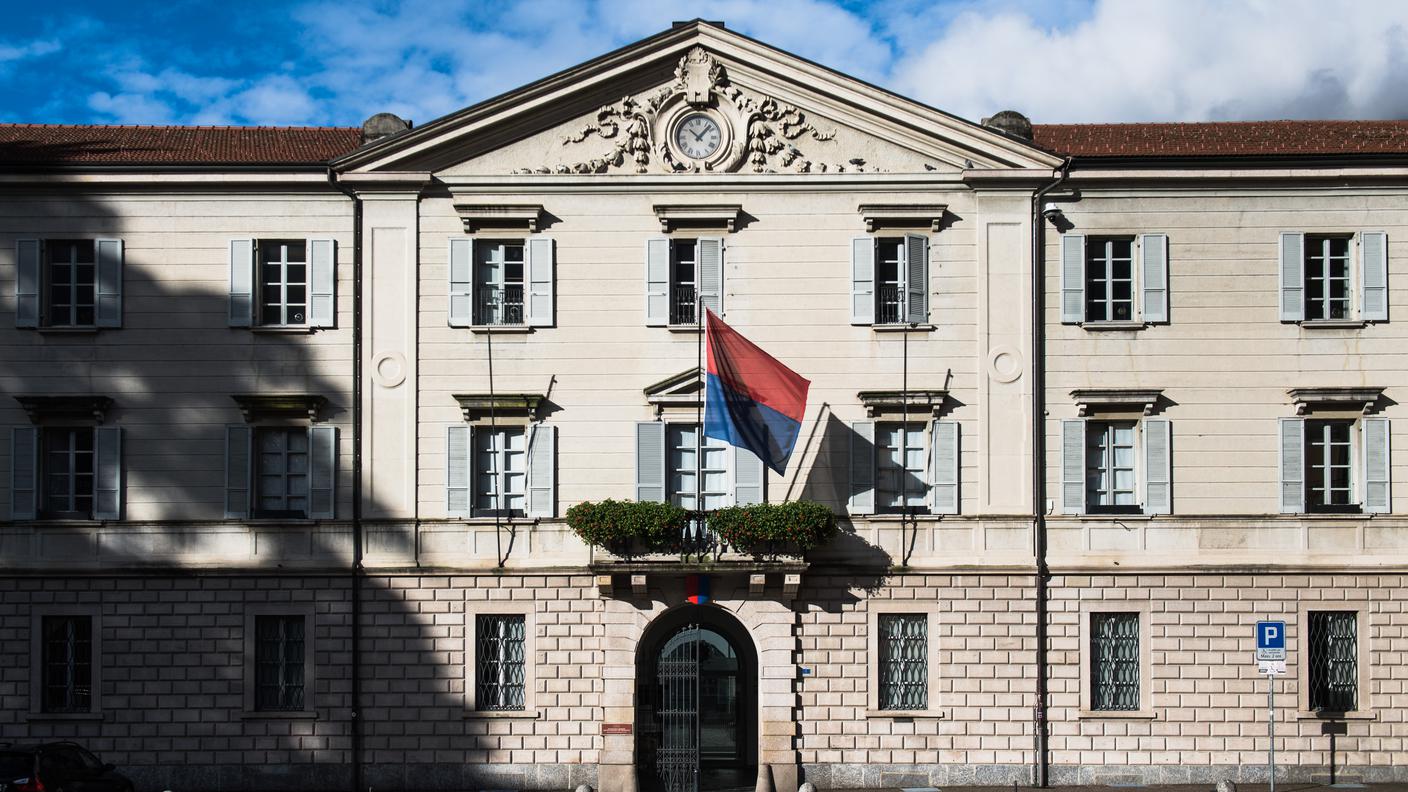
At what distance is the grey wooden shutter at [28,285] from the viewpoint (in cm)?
3284

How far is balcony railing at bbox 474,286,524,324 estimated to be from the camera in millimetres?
32906

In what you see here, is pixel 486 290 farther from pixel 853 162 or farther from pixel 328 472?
pixel 853 162

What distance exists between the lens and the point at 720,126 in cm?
3316

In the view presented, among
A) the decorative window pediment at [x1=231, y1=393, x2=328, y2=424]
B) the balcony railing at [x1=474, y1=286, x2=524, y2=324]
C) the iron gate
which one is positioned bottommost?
the iron gate

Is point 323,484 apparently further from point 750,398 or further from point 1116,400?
point 1116,400

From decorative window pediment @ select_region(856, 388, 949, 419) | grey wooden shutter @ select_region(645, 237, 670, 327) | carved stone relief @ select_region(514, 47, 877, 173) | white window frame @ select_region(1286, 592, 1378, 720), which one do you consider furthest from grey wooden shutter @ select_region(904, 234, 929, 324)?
white window frame @ select_region(1286, 592, 1378, 720)

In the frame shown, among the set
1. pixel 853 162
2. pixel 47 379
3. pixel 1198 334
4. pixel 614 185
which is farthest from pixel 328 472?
pixel 1198 334

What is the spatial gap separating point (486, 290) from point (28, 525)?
34.1 feet

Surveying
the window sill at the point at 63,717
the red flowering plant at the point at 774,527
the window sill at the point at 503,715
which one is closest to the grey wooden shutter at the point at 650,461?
the red flowering plant at the point at 774,527

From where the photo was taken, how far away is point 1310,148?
110 feet

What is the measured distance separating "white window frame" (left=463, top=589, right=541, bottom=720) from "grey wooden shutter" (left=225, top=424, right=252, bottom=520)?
16.6ft

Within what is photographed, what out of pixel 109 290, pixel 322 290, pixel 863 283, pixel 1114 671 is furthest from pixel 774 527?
pixel 109 290

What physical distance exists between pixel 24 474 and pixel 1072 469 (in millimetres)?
21277

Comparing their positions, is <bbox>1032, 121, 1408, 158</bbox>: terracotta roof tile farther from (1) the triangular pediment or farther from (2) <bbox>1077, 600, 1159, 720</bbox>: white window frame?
(2) <bbox>1077, 600, 1159, 720</bbox>: white window frame
